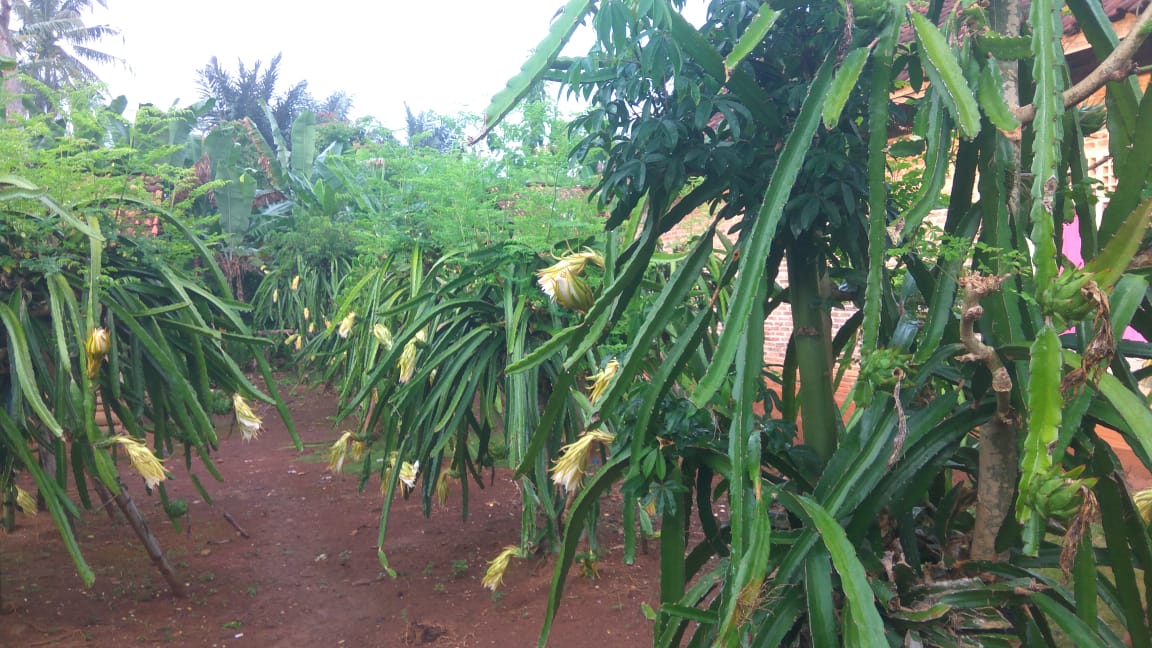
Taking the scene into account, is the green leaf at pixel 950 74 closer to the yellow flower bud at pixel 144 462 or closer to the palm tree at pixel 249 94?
the yellow flower bud at pixel 144 462

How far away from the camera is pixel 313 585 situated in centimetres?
382

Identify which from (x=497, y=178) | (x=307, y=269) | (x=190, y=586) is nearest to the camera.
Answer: (x=497, y=178)

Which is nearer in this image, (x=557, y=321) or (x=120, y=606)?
(x=557, y=321)

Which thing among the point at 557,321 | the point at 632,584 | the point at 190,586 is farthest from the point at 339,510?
the point at 557,321

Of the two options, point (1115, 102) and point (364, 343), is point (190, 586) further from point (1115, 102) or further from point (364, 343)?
point (1115, 102)

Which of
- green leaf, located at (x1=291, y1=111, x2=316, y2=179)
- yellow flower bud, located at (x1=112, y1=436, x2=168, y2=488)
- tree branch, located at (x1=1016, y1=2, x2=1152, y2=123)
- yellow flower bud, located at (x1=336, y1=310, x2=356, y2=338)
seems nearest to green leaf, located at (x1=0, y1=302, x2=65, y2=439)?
yellow flower bud, located at (x1=112, y1=436, x2=168, y2=488)

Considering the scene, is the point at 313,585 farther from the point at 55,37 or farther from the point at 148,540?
the point at 55,37

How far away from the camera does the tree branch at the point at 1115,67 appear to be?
3.10 feet

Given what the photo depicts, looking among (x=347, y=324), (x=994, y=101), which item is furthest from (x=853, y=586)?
(x=347, y=324)

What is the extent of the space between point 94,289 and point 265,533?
2755 mm

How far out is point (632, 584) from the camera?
3.51 metres

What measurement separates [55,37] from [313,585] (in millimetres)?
24564

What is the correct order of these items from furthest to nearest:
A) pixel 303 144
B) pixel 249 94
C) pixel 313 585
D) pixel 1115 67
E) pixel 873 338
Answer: pixel 249 94 → pixel 303 144 → pixel 313 585 → pixel 873 338 → pixel 1115 67

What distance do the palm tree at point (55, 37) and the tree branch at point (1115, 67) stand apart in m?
23.1
